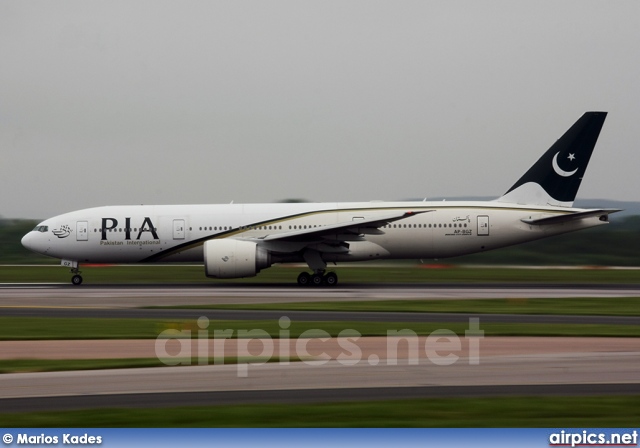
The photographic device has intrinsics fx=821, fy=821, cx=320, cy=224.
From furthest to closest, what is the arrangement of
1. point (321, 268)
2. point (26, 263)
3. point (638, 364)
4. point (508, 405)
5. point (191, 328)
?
point (26, 263) < point (321, 268) < point (191, 328) < point (638, 364) < point (508, 405)

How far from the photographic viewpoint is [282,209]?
33.1 m

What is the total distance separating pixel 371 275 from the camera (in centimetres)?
3972

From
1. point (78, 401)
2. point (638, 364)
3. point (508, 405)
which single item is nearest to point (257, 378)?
point (78, 401)

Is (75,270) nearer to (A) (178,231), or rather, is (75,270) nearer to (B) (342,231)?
(A) (178,231)

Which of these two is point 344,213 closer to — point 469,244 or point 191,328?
point 469,244

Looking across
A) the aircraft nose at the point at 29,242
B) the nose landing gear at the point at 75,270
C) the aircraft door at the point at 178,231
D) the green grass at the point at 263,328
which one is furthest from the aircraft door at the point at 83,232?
the green grass at the point at 263,328

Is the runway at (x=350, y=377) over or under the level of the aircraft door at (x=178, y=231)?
under

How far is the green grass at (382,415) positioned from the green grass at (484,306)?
38.4 ft

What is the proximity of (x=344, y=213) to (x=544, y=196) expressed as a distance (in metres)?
8.10

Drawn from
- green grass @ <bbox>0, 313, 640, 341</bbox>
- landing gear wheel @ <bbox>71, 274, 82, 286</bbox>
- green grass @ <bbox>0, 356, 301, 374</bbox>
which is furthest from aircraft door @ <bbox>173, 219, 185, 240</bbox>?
green grass @ <bbox>0, 356, 301, 374</bbox>

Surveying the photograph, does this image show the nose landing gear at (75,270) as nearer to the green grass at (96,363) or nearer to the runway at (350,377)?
the runway at (350,377)

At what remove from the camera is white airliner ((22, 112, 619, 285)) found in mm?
32250

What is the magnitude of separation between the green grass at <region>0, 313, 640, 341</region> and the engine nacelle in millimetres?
10486

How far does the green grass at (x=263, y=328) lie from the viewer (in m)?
17.0
